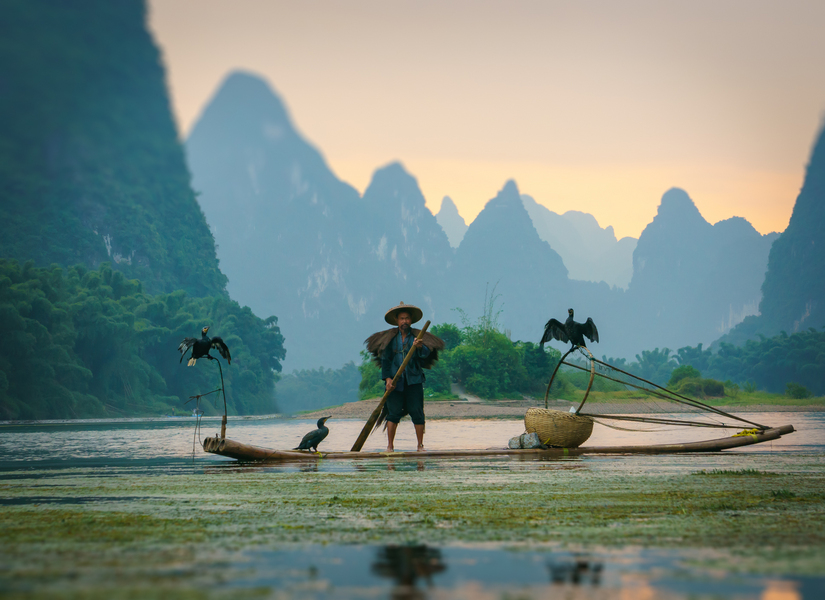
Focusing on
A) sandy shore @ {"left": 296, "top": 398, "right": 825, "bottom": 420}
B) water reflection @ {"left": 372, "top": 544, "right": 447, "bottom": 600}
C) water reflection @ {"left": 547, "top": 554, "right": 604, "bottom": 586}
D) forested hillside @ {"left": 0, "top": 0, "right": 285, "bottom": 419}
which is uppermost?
forested hillside @ {"left": 0, "top": 0, "right": 285, "bottom": 419}

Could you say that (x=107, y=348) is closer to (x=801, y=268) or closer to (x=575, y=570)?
(x=575, y=570)

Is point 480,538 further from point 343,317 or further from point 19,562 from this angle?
point 343,317

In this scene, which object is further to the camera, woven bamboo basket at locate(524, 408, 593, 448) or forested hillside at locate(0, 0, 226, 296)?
forested hillside at locate(0, 0, 226, 296)

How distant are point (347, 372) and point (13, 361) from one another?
67.5 meters

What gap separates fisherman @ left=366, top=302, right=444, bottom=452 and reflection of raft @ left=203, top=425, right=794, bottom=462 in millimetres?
477

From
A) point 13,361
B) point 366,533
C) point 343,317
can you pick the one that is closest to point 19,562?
point 366,533

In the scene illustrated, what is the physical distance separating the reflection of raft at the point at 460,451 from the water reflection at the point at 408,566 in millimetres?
6019

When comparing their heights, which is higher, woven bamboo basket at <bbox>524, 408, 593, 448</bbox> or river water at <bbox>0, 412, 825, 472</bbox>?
woven bamboo basket at <bbox>524, 408, 593, 448</bbox>

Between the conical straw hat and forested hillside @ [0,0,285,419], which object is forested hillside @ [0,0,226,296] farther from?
the conical straw hat

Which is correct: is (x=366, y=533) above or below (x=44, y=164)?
below

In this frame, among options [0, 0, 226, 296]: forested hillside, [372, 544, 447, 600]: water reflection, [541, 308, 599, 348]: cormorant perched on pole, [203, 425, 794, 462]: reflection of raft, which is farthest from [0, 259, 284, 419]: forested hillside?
[372, 544, 447, 600]: water reflection

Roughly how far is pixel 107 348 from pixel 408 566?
63.2m

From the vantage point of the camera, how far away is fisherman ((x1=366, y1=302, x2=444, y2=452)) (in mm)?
9727

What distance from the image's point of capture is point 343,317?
173m
